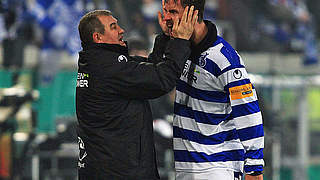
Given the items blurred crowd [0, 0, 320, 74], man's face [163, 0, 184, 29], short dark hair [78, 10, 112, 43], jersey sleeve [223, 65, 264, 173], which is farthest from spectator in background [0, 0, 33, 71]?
jersey sleeve [223, 65, 264, 173]

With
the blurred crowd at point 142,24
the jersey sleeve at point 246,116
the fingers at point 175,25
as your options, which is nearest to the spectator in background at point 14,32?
the blurred crowd at point 142,24

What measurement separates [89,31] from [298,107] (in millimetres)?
3937

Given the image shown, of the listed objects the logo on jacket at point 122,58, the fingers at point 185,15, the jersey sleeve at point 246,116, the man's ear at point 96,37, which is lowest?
the jersey sleeve at point 246,116

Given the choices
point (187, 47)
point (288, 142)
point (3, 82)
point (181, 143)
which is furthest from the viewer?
point (288, 142)

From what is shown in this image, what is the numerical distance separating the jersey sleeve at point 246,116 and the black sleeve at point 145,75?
25cm

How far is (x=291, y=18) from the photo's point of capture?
20.5ft

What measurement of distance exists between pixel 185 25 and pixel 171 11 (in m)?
0.15

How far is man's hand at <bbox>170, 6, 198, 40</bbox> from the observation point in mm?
2852

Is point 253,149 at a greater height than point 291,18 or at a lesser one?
lesser

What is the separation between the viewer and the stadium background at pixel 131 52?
5082mm

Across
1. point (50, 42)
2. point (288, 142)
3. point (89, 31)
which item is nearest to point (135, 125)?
point (89, 31)

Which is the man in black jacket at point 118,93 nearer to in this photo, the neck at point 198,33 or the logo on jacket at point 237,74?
the neck at point 198,33

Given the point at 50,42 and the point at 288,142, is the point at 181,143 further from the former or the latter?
the point at 288,142

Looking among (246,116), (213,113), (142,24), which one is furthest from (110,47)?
(142,24)
